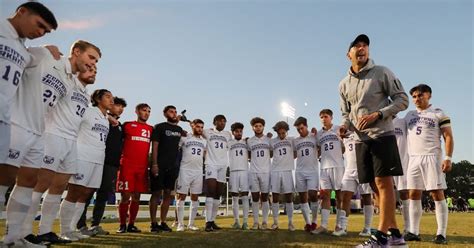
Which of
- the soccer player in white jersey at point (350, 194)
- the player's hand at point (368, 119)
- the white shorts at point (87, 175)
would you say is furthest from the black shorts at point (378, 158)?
the white shorts at point (87, 175)

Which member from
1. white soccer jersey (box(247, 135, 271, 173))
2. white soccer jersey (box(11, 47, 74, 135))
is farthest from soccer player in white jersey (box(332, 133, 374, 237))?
white soccer jersey (box(11, 47, 74, 135))

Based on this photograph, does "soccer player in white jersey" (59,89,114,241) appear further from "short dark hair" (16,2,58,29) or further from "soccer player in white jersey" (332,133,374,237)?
"soccer player in white jersey" (332,133,374,237)

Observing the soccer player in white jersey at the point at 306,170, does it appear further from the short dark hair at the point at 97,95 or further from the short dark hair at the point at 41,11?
the short dark hair at the point at 41,11

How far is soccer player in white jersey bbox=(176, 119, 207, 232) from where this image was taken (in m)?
9.52

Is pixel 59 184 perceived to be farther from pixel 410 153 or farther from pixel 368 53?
pixel 410 153

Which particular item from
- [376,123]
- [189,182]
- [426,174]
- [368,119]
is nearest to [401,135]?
[426,174]

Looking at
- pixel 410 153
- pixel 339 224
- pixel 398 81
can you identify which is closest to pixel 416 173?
pixel 410 153

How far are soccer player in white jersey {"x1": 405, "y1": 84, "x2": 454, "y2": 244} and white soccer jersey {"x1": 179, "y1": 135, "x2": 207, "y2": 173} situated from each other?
5234 millimetres

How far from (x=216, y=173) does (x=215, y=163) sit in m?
0.28

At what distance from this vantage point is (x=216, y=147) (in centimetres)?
1000

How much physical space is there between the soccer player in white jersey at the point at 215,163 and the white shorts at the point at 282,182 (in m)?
1.42

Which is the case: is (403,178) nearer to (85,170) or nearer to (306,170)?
(306,170)

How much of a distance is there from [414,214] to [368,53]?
13.2 feet

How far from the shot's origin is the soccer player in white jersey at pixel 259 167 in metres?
10.0
